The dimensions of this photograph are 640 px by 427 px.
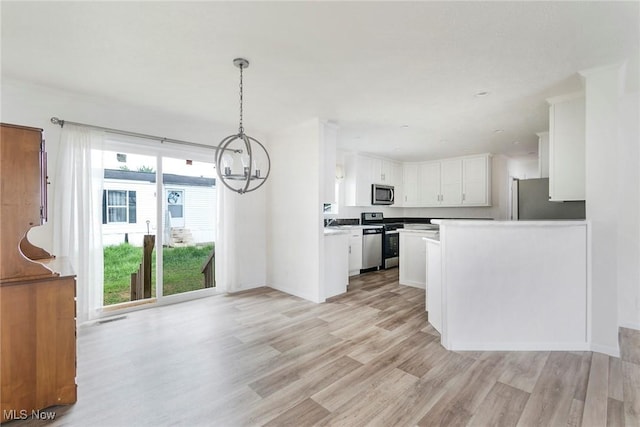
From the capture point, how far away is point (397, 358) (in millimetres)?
2420

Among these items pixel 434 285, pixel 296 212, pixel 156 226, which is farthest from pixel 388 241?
pixel 156 226

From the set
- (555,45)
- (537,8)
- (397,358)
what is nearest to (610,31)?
(555,45)

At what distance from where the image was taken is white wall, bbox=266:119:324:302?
13.0 feet

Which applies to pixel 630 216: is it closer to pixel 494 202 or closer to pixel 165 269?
pixel 494 202

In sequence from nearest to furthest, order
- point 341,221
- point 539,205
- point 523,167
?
1. point 539,205
2. point 341,221
3. point 523,167

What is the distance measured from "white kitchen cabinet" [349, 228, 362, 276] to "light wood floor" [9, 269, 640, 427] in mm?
→ 2165

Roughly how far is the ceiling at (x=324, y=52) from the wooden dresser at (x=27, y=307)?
3.04 feet

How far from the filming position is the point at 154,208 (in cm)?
380

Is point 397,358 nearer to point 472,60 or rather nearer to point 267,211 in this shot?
point 472,60

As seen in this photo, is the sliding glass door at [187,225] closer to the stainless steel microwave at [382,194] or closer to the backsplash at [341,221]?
the backsplash at [341,221]

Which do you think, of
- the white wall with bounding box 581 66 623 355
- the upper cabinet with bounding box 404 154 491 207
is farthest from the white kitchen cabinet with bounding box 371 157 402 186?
the white wall with bounding box 581 66 623 355

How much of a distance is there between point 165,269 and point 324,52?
3423mm

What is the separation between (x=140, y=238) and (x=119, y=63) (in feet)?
7.20

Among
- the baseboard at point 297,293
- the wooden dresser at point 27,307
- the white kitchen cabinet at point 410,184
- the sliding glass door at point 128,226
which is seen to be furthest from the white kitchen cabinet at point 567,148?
the sliding glass door at point 128,226
